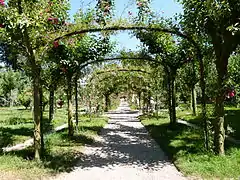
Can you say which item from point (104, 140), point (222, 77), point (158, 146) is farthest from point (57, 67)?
point (222, 77)

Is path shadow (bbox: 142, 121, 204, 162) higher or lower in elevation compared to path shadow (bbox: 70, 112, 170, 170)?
higher

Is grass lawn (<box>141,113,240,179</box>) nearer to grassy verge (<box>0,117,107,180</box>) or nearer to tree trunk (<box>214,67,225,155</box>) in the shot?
tree trunk (<box>214,67,225,155</box>)

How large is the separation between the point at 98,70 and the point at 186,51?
1009 centimetres

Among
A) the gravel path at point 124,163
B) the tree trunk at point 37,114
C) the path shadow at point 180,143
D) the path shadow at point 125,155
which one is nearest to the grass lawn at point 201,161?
the path shadow at point 180,143

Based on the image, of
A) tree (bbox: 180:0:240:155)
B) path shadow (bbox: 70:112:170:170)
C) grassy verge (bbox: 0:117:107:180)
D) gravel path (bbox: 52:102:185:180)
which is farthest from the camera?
path shadow (bbox: 70:112:170:170)

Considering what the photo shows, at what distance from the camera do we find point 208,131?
9289mm

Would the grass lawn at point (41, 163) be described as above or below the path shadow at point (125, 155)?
above

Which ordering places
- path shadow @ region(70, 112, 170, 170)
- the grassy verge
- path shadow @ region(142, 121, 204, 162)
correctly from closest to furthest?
the grassy verge → path shadow @ region(70, 112, 170, 170) → path shadow @ region(142, 121, 204, 162)

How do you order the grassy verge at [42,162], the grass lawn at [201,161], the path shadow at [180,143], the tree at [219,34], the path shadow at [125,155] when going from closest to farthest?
the grass lawn at [201,161], the grassy verge at [42,162], the tree at [219,34], the path shadow at [125,155], the path shadow at [180,143]

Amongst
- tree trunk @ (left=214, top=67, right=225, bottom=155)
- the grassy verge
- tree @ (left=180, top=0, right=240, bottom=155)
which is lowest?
the grassy verge

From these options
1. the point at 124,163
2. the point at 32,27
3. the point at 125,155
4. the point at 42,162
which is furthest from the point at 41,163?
the point at 32,27

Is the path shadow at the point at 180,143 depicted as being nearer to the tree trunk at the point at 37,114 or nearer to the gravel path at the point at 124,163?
the gravel path at the point at 124,163

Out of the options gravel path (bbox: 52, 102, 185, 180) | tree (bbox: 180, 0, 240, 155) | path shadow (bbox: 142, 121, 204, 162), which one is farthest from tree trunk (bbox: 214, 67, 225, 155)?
gravel path (bbox: 52, 102, 185, 180)

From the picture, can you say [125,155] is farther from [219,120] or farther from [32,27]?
[32,27]
